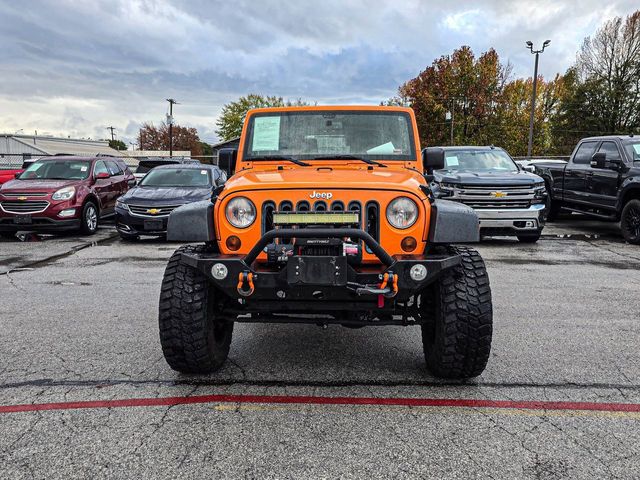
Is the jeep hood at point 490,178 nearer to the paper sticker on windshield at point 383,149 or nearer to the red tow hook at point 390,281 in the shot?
the paper sticker on windshield at point 383,149

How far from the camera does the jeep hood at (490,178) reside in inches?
399

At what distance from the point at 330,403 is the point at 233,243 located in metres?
1.19

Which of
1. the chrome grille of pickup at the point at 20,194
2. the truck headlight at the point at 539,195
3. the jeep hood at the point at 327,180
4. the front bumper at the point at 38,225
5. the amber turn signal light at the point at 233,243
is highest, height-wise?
the jeep hood at the point at 327,180

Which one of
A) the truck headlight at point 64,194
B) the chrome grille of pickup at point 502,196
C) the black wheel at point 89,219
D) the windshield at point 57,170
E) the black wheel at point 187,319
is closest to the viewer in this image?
the black wheel at point 187,319

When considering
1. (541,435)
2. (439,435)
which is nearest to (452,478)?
(439,435)

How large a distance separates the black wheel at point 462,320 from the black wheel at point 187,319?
1405 mm

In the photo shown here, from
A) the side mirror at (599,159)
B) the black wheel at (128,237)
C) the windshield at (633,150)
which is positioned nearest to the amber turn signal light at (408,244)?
the black wheel at (128,237)

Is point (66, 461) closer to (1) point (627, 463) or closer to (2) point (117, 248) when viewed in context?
(1) point (627, 463)

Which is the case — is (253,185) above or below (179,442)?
above

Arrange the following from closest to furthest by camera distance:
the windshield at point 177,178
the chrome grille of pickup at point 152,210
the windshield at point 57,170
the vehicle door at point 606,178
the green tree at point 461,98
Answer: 1. the chrome grille of pickup at point 152,210
2. the vehicle door at point 606,178
3. the windshield at point 177,178
4. the windshield at point 57,170
5. the green tree at point 461,98

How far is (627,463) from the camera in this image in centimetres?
271

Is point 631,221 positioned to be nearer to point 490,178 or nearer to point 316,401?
point 490,178

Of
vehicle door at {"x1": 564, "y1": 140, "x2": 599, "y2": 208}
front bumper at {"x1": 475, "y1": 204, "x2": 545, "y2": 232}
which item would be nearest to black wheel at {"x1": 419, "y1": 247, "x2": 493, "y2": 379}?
front bumper at {"x1": 475, "y1": 204, "x2": 545, "y2": 232}

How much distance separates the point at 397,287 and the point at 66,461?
6.35ft
